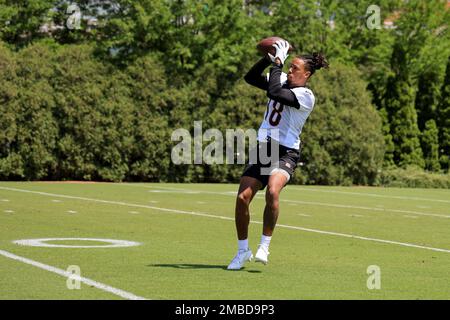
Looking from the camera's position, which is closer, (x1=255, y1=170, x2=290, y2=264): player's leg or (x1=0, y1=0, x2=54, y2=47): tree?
(x1=255, y1=170, x2=290, y2=264): player's leg

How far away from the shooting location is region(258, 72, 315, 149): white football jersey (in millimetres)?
10086

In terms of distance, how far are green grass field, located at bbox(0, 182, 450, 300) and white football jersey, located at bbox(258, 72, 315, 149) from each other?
1364mm

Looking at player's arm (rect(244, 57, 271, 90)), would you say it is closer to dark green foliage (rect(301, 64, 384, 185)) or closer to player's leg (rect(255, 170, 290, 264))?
player's leg (rect(255, 170, 290, 264))

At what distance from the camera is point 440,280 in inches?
361

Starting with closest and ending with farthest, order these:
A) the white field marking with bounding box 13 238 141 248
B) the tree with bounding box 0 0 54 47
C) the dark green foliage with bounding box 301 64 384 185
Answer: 1. the white field marking with bounding box 13 238 141 248
2. the dark green foliage with bounding box 301 64 384 185
3. the tree with bounding box 0 0 54 47

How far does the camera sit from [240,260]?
970cm

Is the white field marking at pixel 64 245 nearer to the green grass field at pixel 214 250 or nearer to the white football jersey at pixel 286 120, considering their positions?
the green grass field at pixel 214 250

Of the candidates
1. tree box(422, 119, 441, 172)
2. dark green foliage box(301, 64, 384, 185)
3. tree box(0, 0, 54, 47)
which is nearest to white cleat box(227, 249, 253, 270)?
dark green foliage box(301, 64, 384, 185)

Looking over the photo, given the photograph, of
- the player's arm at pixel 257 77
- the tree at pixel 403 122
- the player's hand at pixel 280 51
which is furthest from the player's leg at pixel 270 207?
the tree at pixel 403 122

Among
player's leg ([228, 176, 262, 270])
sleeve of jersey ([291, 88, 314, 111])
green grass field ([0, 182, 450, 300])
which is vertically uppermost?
sleeve of jersey ([291, 88, 314, 111])

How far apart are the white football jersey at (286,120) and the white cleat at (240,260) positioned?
1.24 meters
